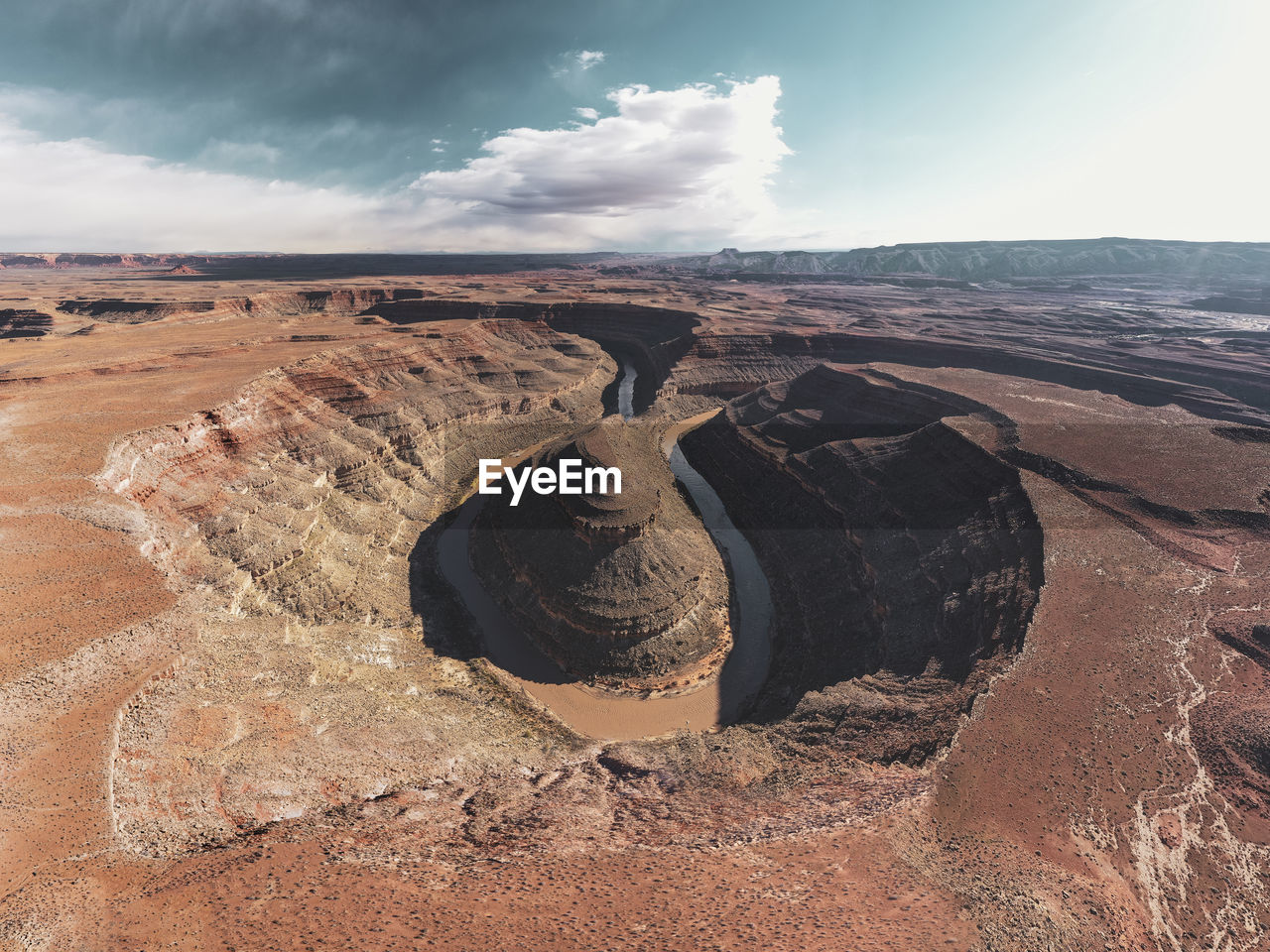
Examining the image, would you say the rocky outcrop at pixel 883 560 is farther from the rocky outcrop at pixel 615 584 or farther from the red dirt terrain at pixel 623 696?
the rocky outcrop at pixel 615 584

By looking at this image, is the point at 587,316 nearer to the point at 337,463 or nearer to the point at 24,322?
the point at 337,463

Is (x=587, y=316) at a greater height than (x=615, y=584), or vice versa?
(x=587, y=316)

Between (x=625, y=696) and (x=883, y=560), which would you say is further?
(x=883, y=560)

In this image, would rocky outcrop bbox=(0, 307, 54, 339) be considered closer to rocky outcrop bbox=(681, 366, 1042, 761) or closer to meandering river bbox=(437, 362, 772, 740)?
meandering river bbox=(437, 362, 772, 740)

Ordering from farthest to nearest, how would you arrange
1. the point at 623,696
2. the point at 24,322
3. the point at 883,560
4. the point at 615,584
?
the point at 24,322 < the point at 883,560 < the point at 615,584 < the point at 623,696

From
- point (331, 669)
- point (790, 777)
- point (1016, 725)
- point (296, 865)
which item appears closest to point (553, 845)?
point (296, 865)

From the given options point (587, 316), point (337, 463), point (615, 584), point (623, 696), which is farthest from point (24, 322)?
point (623, 696)

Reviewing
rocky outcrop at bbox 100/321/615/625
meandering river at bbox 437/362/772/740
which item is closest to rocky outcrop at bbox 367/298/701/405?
rocky outcrop at bbox 100/321/615/625

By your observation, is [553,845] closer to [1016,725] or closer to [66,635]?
[1016,725]
